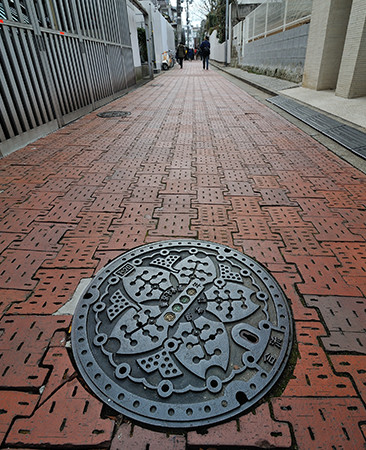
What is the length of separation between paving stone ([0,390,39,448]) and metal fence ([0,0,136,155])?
4108mm

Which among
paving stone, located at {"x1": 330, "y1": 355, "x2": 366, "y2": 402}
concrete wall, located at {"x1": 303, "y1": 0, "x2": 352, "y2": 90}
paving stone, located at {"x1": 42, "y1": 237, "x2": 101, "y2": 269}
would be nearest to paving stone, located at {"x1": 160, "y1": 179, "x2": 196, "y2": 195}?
paving stone, located at {"x1": 42, "y1": 237, "x2": 101, "y2": 269}

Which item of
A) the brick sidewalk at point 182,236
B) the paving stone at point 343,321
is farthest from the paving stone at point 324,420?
the paving stone at point 343,321

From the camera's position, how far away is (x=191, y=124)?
625 centimetres

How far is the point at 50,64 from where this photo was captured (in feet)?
18.6

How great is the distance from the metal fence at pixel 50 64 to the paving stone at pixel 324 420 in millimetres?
4935

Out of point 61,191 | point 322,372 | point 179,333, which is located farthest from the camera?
point 61,191

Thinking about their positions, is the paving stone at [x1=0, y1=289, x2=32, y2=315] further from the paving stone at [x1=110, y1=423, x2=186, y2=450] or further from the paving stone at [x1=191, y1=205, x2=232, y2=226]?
the paving stone at [x1=191, y1=205, x2=232, y2=226]

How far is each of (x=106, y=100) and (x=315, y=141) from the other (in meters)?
6.68

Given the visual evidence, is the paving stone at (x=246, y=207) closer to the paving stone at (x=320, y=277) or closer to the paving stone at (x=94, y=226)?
the paving stone at (x=320, y=277)

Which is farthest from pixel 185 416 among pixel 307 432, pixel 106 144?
pixel 106 144

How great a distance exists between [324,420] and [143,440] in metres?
0.80

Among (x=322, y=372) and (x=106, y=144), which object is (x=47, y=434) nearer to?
(x=322, y=372)

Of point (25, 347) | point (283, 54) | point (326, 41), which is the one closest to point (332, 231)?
point (25, 347)

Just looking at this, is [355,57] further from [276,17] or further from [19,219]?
[276,17]
